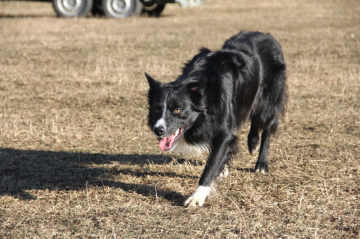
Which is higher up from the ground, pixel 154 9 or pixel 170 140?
pixel 170 140

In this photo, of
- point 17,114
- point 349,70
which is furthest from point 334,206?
point 349,70

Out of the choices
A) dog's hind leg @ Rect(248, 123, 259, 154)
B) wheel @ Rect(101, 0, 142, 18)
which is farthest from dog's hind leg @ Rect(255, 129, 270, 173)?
wheel @ Rect(101, 0, 142, 18)

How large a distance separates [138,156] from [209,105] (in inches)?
68.6

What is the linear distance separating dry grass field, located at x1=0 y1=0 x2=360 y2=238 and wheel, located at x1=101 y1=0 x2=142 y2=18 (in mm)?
4911

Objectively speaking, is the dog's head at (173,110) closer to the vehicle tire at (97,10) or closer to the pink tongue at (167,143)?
the pink tongue at (167,143)

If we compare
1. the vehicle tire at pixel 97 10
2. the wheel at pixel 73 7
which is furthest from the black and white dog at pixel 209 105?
the vehicle tire at pixel 97 10

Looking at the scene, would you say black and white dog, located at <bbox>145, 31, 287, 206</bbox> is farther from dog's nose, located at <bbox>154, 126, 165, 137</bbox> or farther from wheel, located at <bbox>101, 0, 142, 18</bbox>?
wheel, located at <bbox>101, 0, 142, 18</bbox>

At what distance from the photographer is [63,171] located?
16.1 ft

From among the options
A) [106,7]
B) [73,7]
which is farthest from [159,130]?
[73,7]

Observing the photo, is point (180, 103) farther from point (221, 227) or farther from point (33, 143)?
point (33, 143)

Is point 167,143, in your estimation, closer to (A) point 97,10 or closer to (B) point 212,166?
(B) point 212,166

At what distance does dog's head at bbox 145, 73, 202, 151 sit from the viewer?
3.82 meters

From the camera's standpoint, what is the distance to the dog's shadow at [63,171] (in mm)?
4418

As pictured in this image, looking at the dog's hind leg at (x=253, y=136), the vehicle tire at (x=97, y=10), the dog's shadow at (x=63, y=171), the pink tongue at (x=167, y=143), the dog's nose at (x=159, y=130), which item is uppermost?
the dog's nose at (x=159, y=130)
